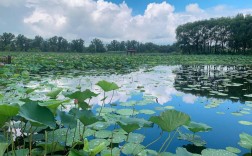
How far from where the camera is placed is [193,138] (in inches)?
82.9

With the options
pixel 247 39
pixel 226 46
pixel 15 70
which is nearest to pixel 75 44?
→ pixel 226 46

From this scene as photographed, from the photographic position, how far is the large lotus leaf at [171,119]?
4.08 feet

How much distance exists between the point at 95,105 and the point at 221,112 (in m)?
1.76

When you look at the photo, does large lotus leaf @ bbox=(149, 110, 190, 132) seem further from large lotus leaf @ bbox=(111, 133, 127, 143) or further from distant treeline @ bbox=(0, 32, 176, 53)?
distant treeline @ bbox=(0, 32, 176, 53)

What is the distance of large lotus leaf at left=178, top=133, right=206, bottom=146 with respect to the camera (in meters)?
2.01

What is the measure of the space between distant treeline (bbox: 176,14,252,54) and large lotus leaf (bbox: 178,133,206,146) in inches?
1385

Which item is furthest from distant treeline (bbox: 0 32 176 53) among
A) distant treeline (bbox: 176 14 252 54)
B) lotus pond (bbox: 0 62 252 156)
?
lotus pond (bbox: 0 62 252 156)

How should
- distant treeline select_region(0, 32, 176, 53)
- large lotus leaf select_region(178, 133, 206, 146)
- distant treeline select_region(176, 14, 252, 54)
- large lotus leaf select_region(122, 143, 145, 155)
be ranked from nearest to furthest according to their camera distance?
large lotus leaf select_region(122, 143, 145, 155)
large lotus leaf select_region(178, 133, 206, 146)
distant treeline select_region(176, 14, 252, 54)
distant treeline select_region(0, 32, 176, 53)

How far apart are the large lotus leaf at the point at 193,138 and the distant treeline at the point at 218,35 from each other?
115 feet

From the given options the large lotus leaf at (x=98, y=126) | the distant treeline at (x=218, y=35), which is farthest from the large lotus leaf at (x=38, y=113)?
the distant treeline at (x=218, y=35)

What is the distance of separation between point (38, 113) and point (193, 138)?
145cm

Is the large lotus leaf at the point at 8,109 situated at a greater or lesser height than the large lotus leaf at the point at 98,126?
greater

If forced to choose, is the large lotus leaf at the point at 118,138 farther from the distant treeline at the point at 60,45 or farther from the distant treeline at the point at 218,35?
the distant treeline at the point at 60,45

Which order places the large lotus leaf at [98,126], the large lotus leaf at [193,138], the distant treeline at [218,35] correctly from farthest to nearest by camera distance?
the distant treeline at [218,35]
the large lotus leaf at [98,126]
the large lotus leaf at [193,138]
